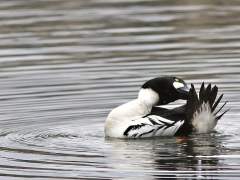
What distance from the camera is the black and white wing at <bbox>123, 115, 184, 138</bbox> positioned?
12.2 m

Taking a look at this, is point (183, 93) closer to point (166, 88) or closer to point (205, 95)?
point (166, 88)

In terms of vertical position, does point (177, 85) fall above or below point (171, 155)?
above

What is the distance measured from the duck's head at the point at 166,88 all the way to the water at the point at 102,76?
69cm

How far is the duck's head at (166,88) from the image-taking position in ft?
41.1

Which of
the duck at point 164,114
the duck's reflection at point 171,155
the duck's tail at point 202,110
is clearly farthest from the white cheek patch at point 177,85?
the duck's reflection at point 171,155

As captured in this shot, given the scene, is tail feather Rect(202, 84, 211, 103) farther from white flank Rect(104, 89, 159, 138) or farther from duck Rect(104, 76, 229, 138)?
white flank Rect(104, 89, 159, 138)

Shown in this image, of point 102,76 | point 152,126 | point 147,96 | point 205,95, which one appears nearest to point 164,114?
point 152,126

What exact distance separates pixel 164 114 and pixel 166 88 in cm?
41

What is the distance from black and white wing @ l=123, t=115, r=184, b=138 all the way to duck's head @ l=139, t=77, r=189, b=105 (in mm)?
430

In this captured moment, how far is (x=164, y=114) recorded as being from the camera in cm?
1233

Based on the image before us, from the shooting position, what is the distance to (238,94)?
1479 cm

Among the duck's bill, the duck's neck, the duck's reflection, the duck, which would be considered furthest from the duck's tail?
the duck's neck

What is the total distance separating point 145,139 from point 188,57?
21.0ft

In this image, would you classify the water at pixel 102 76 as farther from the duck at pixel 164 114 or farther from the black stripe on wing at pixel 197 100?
the black stripe on wing at pixel 197 100
